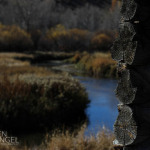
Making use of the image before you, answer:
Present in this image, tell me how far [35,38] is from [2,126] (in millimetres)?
37044

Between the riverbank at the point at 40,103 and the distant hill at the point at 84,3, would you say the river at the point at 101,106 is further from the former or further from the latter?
the distant hill at the point at 84,3

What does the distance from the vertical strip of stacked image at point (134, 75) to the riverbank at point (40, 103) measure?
7.77 metres

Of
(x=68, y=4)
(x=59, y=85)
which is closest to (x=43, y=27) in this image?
(x=68, y=4)

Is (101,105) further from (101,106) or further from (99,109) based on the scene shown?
(99,109)

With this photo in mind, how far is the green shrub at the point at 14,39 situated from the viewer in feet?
133

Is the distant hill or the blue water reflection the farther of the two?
the distant hill

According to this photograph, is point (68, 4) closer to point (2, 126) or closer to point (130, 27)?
point (2, 126)

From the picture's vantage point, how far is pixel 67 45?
44156 mm

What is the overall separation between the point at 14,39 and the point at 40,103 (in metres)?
32.0

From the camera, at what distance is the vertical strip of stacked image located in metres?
2.58

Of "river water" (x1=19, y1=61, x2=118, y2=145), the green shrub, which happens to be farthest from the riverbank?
the green shrub

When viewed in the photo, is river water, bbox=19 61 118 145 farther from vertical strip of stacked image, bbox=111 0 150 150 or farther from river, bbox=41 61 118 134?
vertical strip of stacked image, bbox=111 0 150 150

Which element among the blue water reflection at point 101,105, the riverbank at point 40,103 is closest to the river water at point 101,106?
the blue water reflection at point 101,105

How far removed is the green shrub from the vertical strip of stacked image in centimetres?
3784
